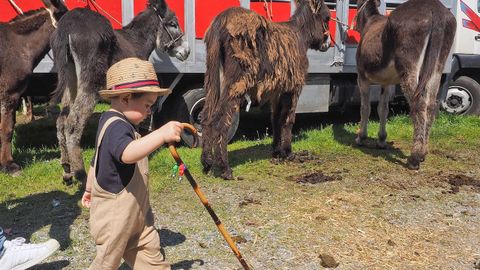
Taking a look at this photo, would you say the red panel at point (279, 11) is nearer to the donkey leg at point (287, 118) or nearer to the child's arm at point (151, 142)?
the donkey leg at point (287, 118)

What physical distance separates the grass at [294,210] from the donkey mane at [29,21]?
1.81m

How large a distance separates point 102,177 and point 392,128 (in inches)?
290

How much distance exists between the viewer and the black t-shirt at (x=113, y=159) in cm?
241

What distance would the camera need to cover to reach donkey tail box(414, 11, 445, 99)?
19.0 feet

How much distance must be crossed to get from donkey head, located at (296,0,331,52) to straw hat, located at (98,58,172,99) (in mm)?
4536

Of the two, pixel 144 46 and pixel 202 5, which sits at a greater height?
pixel 202 5

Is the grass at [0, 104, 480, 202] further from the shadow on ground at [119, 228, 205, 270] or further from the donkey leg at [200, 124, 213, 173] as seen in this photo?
the shadow on ground at [119, 228, 205, 270]

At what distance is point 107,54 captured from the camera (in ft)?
17.7

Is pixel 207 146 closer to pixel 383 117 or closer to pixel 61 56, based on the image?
pixel 61 56

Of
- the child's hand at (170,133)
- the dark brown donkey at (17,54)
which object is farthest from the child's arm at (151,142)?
the dark brown donkey at (17,54)

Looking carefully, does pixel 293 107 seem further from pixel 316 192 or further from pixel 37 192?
pixel 37 192

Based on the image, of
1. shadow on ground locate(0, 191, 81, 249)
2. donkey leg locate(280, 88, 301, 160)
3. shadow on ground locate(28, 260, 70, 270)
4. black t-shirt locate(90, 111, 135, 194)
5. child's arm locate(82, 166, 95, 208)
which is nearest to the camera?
black t-shirt locate(90, 111, 135, 194)

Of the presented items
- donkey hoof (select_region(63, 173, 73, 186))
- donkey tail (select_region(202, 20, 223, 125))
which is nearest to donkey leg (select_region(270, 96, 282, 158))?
donkey tail (select_region(202, 20, 223, 125))

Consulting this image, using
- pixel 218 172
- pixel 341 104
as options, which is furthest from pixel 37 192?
pixel 341 104
